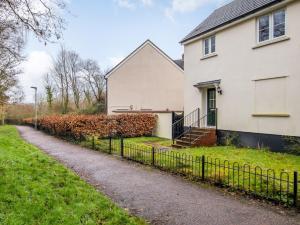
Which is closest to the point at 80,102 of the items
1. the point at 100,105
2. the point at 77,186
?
the point at 100,105

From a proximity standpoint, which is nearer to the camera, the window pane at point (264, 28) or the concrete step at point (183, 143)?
the window pane at point (264, 28)

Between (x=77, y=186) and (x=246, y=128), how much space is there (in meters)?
9.90

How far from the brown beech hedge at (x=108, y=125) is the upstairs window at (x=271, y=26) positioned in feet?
36.1

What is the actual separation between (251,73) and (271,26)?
7.67 feet

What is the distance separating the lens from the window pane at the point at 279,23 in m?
13.1

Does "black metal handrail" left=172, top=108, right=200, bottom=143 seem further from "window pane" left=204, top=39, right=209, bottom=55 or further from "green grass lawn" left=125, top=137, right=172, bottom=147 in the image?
"window pane" left=204, top=39, right=209, bottom=55

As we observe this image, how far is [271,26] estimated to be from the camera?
44.5ft

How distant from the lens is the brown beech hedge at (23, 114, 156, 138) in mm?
19925

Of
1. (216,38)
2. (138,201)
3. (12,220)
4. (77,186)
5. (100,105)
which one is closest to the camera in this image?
(12,220)

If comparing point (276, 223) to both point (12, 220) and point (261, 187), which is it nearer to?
point (261, 187)

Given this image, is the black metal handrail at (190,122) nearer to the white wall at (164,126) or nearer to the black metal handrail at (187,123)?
the black metal handrail at (187,123)

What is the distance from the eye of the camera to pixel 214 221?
18.5 ft

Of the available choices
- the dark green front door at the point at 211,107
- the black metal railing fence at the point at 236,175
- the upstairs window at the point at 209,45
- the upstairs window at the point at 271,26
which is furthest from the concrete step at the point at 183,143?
the upstairs window at the point at 271,26

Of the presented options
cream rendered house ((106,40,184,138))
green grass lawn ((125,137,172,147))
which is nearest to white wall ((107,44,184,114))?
cream rendered house ((106,40,184,138))
